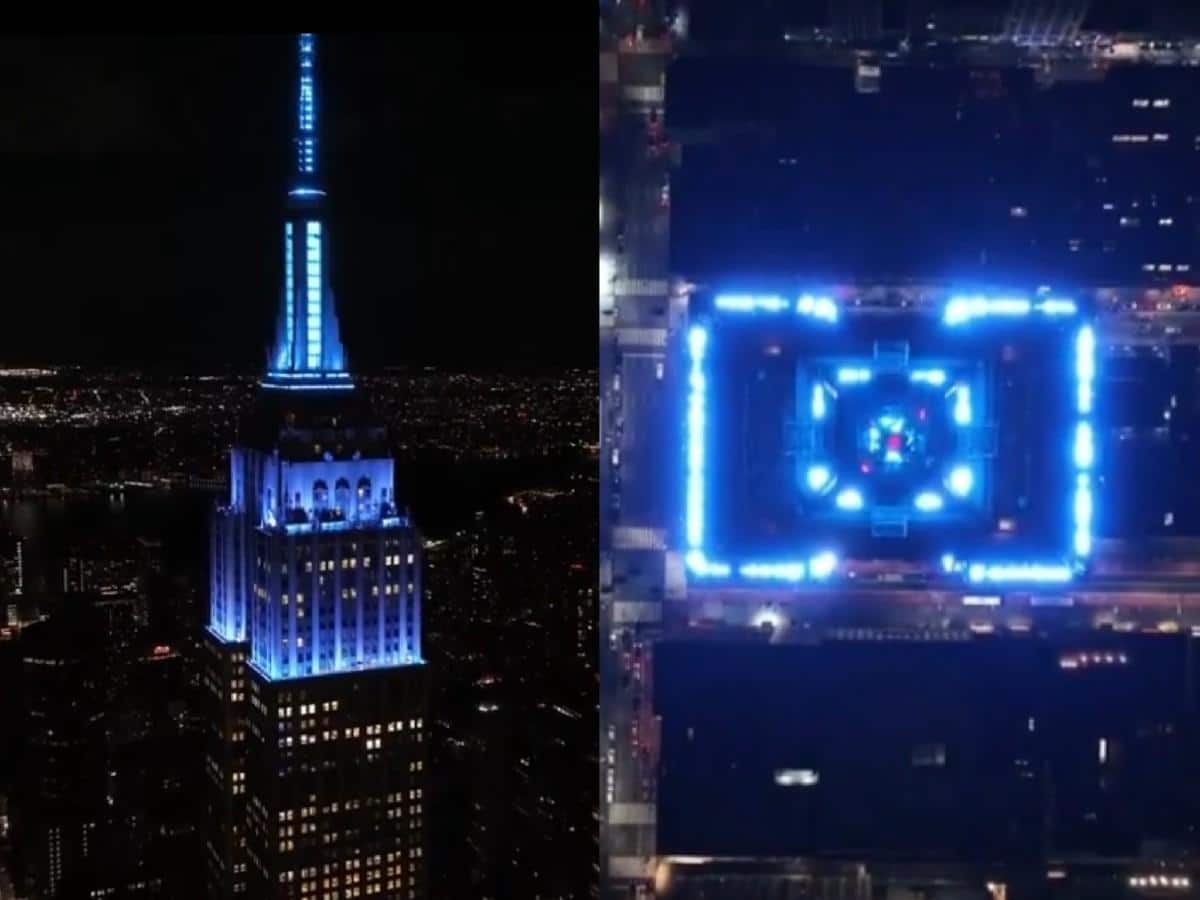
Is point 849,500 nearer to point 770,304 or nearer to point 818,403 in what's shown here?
point 818,403

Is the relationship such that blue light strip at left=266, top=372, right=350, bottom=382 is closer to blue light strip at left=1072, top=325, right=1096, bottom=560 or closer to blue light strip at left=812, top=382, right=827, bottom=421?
blue light strip at left=812, top=382, right=827, bottom=421

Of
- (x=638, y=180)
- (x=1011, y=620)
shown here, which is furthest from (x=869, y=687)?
(x=638, y=180)

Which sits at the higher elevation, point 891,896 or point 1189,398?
point 1189,398

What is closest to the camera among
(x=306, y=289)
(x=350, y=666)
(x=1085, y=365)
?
(x=1085, y=365)

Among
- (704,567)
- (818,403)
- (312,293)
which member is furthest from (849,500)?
(312,293)

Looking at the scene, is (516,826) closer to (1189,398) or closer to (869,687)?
(869,687)

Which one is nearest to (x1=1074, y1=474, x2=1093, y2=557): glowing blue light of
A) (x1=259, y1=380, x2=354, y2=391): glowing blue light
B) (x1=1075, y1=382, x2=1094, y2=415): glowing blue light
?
(x1=1075, y1=382, x2=1094, y2=415): glowing blue light
